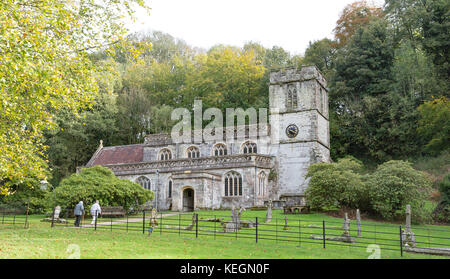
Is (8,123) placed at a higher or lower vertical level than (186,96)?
lower

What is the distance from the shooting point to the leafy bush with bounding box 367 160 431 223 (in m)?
22.4

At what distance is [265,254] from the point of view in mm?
11648

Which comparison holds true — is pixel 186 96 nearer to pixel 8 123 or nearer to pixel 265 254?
pixel 8 123

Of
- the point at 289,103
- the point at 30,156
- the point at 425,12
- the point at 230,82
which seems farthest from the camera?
the point at 230,82

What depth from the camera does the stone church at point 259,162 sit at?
3128 centimetres

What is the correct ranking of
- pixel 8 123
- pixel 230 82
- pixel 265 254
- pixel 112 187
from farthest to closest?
pixel 230 82 → pixel 112 187 → pixel 8 123 → pixel 265 254

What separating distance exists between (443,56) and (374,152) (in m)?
11.6

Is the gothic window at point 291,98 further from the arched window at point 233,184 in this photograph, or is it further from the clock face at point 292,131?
the arched window at point 233,184

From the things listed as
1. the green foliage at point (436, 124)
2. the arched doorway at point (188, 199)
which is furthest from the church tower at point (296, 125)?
the green foliage at point (436, 124)

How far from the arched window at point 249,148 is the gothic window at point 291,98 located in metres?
4.95

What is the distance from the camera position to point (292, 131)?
3556 cm

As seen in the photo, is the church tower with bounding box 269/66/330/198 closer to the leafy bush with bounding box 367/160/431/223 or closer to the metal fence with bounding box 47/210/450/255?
the leafy bush with bounding box 367/160/431/223

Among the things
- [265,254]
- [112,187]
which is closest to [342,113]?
[112,187]

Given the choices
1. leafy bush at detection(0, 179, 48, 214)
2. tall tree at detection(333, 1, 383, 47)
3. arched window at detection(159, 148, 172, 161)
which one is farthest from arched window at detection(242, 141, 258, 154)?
tall tree at detection(333, 1, 383, 47)
